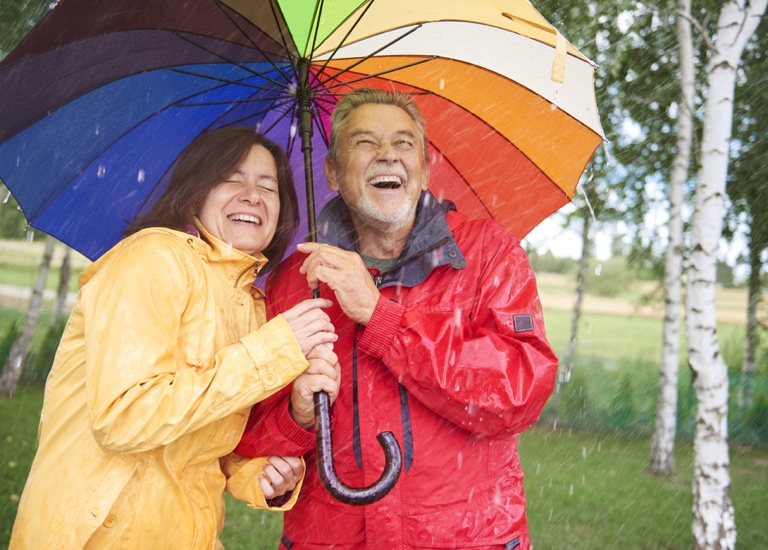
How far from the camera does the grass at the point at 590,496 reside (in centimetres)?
695

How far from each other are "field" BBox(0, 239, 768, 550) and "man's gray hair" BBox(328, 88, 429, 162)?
475 centimetres

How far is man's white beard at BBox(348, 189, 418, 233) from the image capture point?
9.58 ft

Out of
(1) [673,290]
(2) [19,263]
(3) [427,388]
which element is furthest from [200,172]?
(2) [19,263]

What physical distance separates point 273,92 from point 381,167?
61 centimetres

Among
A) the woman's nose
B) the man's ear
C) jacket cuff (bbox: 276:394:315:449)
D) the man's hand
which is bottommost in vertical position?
jacket cuff (bbox: 276:394:315:449)

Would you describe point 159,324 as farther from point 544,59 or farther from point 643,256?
point 643,256

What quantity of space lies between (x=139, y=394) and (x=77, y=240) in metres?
1.35

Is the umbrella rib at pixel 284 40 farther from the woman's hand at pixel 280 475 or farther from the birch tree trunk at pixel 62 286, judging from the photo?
the birch tree trunk at pixel 62 286

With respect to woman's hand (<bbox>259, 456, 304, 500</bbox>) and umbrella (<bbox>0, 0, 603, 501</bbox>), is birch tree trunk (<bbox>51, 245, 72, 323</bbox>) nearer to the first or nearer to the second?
umbrella (<bbox>0, 0, 603, 501</bbox>)

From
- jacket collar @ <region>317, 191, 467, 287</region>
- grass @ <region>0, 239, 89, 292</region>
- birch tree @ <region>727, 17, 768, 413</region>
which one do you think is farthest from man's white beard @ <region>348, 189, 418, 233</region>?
grass @ <region>0, 239, 89, 292</region>

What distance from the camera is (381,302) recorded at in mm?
2430

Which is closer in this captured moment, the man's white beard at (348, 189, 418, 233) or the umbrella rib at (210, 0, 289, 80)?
the umbrella rib at (210, 0, 289, 80)

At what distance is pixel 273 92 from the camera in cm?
Answer: 307

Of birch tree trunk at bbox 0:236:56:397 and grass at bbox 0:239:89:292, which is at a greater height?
grass at bbox 0:239:89:292
